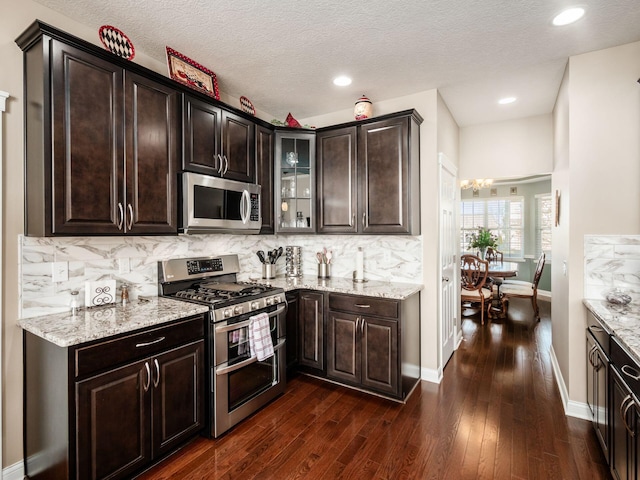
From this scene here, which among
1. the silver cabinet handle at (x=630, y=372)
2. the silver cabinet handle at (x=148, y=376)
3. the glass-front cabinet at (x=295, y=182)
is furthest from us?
the glass-front cabinet at (x=295, y=182)

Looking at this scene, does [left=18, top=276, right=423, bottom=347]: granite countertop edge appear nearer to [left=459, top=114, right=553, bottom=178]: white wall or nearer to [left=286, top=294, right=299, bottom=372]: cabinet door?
[left=286, top=294, right=299, bottom=372]: cabinet door

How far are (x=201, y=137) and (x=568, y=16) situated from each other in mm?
2690

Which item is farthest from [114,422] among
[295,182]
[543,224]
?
[543,224]

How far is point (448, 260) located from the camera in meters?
3.65

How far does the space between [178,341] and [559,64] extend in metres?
3.70

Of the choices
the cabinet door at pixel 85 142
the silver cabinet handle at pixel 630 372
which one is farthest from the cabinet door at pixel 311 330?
the silver cabinet handle at pixel 630 372

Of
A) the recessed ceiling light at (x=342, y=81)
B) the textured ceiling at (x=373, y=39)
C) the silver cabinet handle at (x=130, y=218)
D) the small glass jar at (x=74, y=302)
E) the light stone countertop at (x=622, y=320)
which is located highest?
the recessed ceiling light at (x=342, y=81)

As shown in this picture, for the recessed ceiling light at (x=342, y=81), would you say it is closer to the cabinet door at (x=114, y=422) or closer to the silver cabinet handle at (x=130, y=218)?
the silver cabinet handle at (x=130, y=218)

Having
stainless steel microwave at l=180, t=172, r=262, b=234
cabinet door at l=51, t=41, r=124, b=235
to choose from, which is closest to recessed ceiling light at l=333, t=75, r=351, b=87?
stainless steel microwave at l=180, t=172, r=262, b=234

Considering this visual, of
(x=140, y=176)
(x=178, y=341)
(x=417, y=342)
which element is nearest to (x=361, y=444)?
(x=417, y=342)

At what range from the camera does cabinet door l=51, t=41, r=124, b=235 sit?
1827 millimetres

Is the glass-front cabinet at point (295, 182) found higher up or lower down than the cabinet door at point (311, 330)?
higher up

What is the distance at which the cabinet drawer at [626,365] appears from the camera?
4.69ft

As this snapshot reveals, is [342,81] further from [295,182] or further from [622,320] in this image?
[622,320]
